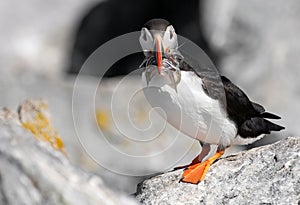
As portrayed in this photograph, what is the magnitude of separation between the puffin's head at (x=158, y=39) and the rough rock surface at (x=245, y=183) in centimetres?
101

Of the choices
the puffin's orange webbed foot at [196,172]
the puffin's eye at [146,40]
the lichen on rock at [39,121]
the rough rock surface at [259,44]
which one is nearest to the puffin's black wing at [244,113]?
the puffin's orange webbed foot at [196,172]

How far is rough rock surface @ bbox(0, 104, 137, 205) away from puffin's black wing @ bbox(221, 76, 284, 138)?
9.32 feet

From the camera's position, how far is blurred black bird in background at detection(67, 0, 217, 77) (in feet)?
51.7

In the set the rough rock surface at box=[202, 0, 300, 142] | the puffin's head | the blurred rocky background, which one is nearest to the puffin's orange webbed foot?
the puffin's head

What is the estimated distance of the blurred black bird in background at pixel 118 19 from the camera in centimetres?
1577

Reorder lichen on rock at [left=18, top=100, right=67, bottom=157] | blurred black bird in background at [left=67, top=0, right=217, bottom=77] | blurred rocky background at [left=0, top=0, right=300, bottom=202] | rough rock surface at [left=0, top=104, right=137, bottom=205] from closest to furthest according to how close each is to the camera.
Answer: rough rock surface at [left=0, top=104, right=137, bottom=205] → lichen on rock at [left=18, top=100, right=67, bottom=157] → blurred rocky background at [left=0, top=0, right=300, bottom=202] → blurred black bird in background at [left=67, top=0, right=217, bottom=77]

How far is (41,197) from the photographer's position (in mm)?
4422

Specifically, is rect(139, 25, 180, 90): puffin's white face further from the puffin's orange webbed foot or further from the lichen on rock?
the lichen on rock

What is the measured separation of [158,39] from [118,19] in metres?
10.4

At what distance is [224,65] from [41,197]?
32.0 ft

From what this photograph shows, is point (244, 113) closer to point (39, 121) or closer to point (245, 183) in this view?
point (245, 183)

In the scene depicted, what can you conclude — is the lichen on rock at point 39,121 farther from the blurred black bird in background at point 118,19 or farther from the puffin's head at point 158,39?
the blurred black bird in background at point 118,19

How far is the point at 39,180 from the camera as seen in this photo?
4426 mm

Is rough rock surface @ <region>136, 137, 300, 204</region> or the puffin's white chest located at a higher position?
the puffin's white chest
